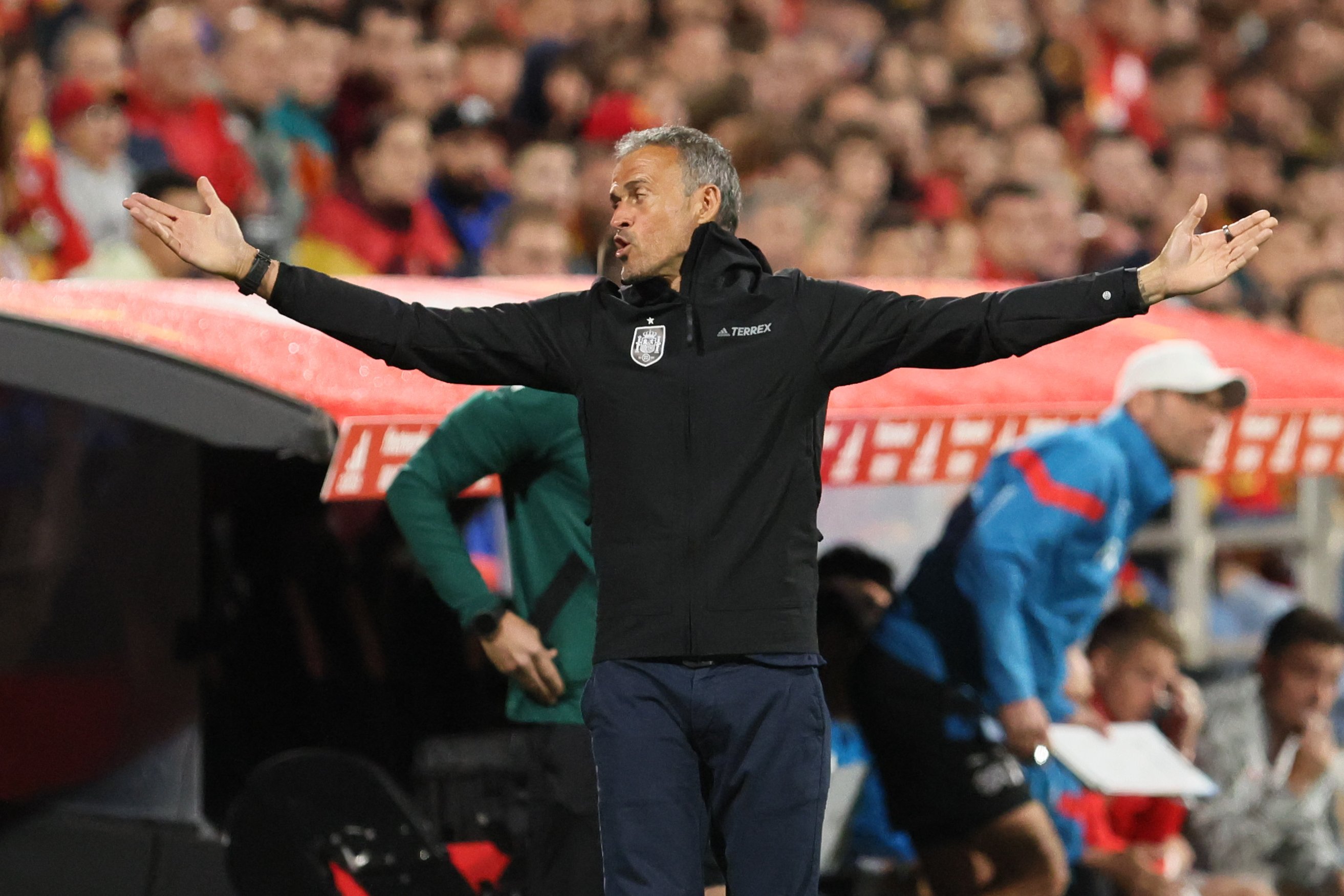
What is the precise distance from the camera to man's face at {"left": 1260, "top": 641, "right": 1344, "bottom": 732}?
21.6ft

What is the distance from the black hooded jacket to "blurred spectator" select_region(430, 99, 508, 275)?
4653 mm

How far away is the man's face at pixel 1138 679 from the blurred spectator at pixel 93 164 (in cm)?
376

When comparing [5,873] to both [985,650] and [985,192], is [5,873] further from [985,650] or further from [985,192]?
[985,192]

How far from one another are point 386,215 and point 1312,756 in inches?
159

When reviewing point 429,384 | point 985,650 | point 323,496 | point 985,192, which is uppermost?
point 985,192

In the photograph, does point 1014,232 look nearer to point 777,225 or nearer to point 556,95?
point 777,225

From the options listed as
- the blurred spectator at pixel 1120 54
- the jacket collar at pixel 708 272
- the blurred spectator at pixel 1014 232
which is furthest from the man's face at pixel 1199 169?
the jacket collar at pixel 708 272

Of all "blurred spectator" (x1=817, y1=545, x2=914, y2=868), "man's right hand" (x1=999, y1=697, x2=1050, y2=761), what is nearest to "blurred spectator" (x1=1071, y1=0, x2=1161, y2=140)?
"blurred spectator" (x1=817, y1=545, x2=914, y2=868)

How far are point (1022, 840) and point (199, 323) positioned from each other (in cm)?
272

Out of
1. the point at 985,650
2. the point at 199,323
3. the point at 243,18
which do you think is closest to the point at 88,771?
the point at 199,323

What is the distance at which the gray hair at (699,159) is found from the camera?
3.48 metres

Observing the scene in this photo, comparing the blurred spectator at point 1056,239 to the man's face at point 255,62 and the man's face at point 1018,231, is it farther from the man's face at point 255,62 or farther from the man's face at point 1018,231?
the man's face at point 255,62

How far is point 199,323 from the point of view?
5.09m

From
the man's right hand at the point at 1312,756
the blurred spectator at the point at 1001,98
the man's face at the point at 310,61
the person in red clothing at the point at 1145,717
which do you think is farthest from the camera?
the blurred spectator at the point at 1001,98
